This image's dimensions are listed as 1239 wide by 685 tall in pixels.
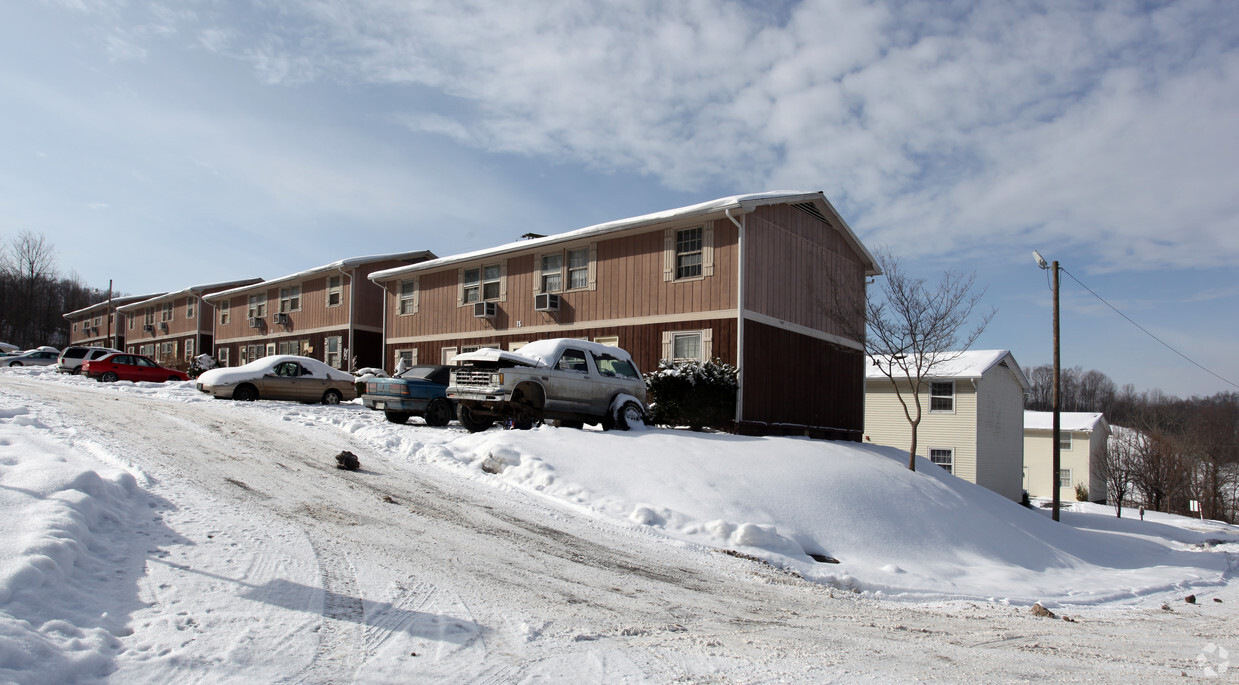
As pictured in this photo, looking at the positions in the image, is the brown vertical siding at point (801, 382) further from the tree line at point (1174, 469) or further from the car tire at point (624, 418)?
the tree line at point (1174, 469)

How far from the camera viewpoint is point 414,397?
1549cm

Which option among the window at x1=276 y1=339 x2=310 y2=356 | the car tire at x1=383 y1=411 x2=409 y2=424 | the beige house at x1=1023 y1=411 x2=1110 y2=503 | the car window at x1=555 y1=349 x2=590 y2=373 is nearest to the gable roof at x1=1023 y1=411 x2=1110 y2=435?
the beige house at x1=1023 y1=411 x2=1110 y2=503

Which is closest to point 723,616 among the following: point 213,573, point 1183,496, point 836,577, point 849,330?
point 836,577

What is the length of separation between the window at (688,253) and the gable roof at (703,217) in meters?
0.60

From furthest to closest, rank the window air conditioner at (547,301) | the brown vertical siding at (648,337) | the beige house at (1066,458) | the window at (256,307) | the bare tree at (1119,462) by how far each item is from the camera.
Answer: the beige house at (1066,458)
the bare tree at (1119,462)
the window at (256,307)
the window air conditioner at (547,301)
the brown vertical siding at (648,337)

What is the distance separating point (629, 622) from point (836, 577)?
4054mm

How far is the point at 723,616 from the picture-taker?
20.2 ft

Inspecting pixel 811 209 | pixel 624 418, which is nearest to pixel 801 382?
pixel 811 209

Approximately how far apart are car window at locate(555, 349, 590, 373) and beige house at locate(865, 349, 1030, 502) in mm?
17082

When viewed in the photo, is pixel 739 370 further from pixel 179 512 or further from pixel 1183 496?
pixel 1183 496

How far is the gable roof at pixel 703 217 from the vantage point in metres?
17.5

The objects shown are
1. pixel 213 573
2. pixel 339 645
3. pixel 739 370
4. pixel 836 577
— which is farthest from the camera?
pixel 739 370

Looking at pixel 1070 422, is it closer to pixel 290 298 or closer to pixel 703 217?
pixel 703 217

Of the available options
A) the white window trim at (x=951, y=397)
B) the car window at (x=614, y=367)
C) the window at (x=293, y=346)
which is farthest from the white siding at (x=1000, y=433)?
the window at (x=293, y=346)
